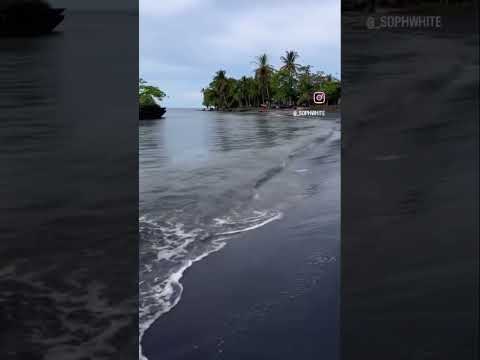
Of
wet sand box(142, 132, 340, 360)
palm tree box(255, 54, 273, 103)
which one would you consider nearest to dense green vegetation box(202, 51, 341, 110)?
palm tree box(255, 54, 273, 103)

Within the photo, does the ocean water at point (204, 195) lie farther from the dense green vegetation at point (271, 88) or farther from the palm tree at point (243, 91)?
the palm tree at point (243, 91)

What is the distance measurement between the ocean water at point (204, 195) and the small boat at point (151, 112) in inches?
485

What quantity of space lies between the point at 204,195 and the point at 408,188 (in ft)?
18.8

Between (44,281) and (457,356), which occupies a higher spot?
(44,281)

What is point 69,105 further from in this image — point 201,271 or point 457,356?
point 201,271

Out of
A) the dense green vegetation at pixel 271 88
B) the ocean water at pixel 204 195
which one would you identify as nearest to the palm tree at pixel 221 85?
the dense green vegetation at pixel 271 88

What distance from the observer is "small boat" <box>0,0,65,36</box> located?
2.01m

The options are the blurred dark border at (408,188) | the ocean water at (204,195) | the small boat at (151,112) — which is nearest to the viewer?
the blurred dark border at (408,188)

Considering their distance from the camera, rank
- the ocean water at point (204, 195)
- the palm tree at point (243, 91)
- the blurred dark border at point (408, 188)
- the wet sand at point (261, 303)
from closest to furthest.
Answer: the blurred dark border at point (408, 188)
the wet sand at point (261, 303)
the ocean water at point (204, 195)
the palm tree at point (243, 91)

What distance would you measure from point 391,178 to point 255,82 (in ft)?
93.2

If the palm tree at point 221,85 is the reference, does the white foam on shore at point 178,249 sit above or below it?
below

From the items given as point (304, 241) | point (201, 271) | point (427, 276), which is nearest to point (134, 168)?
point (427, 276)

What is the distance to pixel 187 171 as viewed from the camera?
9.54 meters

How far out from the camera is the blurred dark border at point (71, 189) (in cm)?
199
